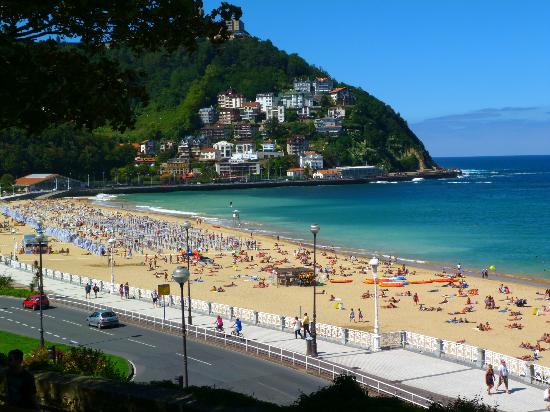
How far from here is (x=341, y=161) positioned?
196500mm

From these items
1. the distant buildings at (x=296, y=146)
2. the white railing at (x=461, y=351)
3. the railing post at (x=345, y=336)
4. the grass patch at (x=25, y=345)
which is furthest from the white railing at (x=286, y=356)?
the distant buildings at (x=296, y=146)

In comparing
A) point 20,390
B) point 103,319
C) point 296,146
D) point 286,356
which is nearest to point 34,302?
point 103,319

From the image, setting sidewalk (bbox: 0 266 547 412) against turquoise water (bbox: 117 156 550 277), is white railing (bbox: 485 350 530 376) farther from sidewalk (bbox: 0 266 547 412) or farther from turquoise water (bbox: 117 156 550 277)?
turquoise water (bbox: 117 156 550 277)

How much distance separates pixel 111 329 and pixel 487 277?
24.6 meters

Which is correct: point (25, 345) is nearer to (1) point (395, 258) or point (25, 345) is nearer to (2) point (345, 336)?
(2) point (345, 336)

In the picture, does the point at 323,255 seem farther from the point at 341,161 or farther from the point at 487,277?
the point at 341,161

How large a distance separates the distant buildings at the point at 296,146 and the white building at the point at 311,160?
5307 millimetres

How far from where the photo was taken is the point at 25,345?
800 inches

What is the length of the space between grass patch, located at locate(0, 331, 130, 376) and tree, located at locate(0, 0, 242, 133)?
11.1 metres

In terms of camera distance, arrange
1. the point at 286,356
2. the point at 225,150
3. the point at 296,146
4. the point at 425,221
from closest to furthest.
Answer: the point at 286,356 < the point at 425,221 < the point at 225,150 < the point at 296,146

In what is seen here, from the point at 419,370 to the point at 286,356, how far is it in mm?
3326

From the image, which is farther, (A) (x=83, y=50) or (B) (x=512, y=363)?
(B) (x=512, y=363)

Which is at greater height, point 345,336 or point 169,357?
point 345,336

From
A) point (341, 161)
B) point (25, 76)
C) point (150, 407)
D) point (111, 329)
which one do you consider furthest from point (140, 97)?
point (341, 161)
